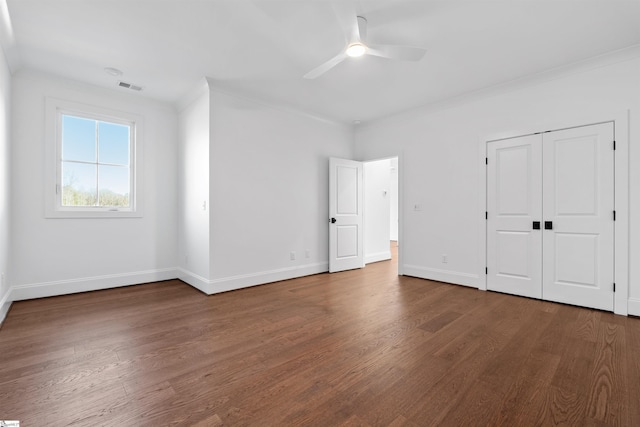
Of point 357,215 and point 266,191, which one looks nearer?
point 266,191

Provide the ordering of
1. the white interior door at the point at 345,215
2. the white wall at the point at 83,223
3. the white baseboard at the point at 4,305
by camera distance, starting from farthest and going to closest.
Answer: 1. the white interior door at the point at 345,215
2. the white wall at the point at 83,223
3. the white baseboard at the point at 4,305

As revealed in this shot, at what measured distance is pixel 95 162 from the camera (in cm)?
423

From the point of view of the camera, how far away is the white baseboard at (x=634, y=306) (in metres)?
3.06

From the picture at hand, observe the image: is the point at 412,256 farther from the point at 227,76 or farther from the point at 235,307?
the point at 227,76

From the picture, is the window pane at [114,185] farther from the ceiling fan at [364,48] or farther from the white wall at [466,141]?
the white wall at [466,141]

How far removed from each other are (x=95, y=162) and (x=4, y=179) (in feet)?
3.69

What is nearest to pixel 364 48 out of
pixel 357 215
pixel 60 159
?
pixel 357 215

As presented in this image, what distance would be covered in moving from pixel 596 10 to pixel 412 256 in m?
3.52

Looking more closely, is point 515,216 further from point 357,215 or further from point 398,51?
point 398,51

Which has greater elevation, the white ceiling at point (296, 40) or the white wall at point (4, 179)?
the white ceiling at point (296, 40)

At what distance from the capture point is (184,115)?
464 cm

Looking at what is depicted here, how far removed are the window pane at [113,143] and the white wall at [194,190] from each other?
2.43 feet

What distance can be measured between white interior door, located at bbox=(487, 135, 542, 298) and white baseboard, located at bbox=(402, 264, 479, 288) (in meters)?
0.24

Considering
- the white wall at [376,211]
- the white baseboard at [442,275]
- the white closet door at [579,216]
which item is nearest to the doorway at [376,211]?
the white wall at [376,211]
